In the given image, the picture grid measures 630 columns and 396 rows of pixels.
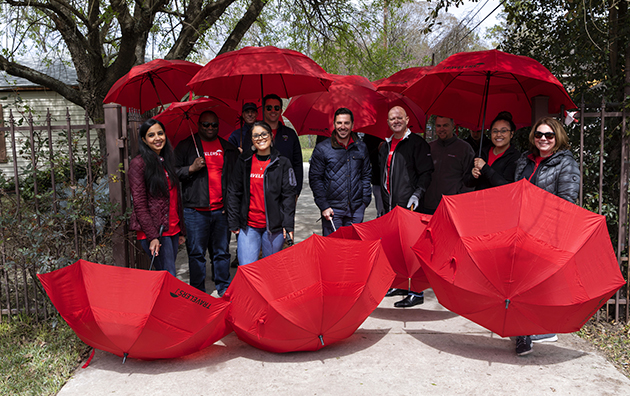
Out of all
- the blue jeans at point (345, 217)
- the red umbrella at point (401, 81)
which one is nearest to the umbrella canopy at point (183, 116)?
the blue jeans at point (345, 217)

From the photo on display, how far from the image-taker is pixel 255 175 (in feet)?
15.9

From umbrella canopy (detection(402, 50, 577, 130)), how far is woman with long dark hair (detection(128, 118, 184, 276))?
2.57m

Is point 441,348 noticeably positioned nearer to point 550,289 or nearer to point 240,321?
point 550,289

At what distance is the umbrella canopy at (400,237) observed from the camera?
4.59 meters

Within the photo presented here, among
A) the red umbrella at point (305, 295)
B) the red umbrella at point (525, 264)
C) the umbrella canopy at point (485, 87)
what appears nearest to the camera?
the red umbrella at point (525, 264)

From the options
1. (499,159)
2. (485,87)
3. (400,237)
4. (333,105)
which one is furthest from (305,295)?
(333,105)

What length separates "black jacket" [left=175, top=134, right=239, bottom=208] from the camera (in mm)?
5207

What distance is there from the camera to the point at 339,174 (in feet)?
17.0

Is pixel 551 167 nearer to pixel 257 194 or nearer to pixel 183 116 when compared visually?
pixel 257 194

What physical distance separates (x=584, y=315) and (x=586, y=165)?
220 centimetres

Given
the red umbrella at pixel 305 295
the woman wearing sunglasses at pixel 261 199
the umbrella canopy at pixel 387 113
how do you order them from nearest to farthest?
the red umbrella at pixel 305 295 < the woman wearing sunglasses at pixel 261 199 < the umbrella canopy at pixel 387 113

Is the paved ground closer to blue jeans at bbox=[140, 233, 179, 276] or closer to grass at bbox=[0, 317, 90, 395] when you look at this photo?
grass at bbox=[0, 317, 90, 395]

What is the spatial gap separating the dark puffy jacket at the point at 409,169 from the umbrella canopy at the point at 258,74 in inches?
44.2

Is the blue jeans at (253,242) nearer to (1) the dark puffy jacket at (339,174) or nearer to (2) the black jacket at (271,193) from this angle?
(2) the black jacket at (271,193)
